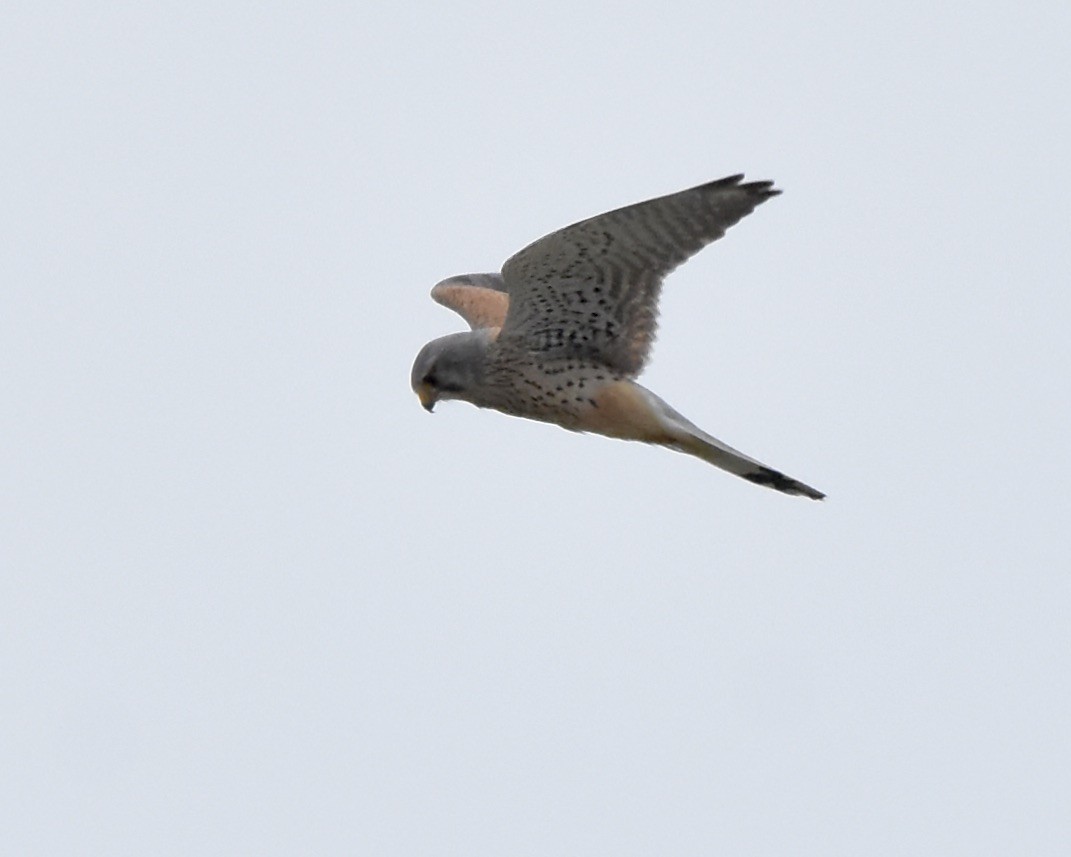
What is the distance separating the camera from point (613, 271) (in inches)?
259

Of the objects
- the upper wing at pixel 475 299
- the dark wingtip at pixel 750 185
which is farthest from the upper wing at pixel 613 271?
the upper wing at pixel 475 299

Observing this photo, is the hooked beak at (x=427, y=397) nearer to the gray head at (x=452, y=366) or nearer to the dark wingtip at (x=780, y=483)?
the gray head at (x=452, y=366)

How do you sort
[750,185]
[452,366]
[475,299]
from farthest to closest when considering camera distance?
[475,299] < [452,366] < [750,185]

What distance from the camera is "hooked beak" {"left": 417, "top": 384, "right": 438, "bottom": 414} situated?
6.97 m

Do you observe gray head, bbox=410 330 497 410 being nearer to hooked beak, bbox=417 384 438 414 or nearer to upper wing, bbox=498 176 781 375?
hooked beak, bbox=417 384 438 414

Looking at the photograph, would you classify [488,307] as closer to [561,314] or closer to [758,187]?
[561,314]

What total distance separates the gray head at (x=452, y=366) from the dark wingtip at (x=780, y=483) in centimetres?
109

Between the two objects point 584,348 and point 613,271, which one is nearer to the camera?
point 613,271

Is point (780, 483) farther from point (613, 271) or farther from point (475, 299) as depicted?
point (475, 299)

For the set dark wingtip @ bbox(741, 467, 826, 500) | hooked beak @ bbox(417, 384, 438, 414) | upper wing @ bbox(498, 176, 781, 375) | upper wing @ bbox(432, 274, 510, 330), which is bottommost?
dark wingtip @ bbox(741, 467, 826, 500)

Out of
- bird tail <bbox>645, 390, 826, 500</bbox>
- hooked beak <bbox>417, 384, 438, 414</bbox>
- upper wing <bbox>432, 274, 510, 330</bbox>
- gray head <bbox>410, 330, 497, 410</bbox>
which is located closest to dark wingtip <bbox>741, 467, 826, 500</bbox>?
bird tail <bbox>645, 390, 826, 500</bbox>

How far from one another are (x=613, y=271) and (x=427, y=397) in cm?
93

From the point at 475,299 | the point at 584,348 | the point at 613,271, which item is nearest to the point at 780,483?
the point at 584,348

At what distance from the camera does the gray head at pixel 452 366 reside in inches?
272
